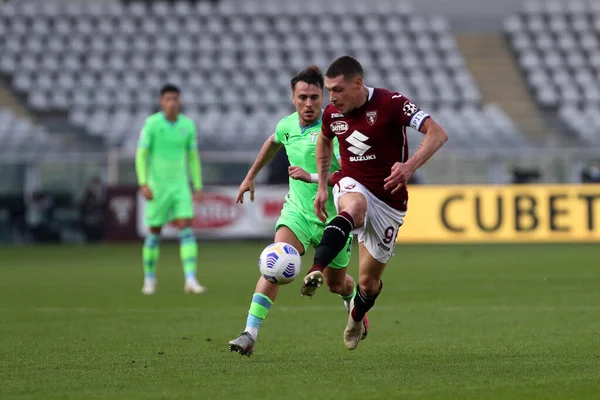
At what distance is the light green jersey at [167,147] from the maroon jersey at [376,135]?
5.90 m

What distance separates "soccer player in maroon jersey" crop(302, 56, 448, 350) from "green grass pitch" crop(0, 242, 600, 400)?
0.74m

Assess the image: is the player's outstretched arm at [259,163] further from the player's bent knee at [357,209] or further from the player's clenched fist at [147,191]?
the player's clenched fist at [147,191]

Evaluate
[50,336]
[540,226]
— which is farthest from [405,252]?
[50,336]

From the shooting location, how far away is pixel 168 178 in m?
12.8

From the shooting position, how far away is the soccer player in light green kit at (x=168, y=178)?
41.8 feet

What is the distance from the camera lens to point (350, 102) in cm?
681

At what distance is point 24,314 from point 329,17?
2358 centimetres

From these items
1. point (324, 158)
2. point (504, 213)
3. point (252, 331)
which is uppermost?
point (324, 158)

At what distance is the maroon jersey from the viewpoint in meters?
6.84

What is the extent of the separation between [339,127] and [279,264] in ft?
3.10

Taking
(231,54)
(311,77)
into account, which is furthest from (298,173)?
(231,54)

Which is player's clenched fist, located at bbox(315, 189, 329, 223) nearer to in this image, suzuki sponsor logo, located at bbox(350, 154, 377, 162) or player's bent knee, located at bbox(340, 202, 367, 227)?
player's bent knee, located at bbox(340, 202, 367, 227)

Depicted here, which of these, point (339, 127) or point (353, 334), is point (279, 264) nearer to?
point (353, 334)

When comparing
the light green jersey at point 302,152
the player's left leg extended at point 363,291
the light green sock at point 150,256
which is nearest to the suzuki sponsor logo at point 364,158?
the player's left leg extended at point 363,291
